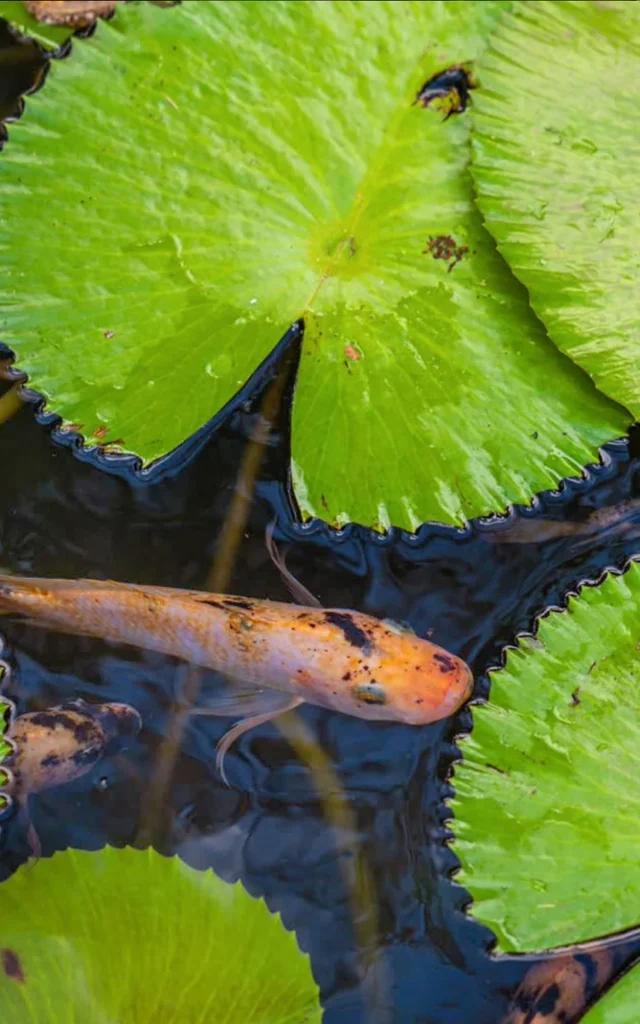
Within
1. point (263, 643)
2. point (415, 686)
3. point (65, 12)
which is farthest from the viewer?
point (65, 12)

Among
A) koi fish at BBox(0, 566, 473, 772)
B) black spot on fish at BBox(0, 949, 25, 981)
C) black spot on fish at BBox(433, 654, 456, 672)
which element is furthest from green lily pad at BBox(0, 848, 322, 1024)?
black spot on fish at BBox(433, 654, 456, 672)

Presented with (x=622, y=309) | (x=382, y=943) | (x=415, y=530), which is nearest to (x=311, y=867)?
(x=382, y=943)

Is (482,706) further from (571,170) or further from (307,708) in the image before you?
(571,170)

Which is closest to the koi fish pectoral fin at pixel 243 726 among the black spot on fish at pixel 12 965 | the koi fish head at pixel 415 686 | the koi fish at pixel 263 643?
the koi fish at pixel 263 643

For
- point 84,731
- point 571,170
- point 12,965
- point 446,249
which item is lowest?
point 12,965

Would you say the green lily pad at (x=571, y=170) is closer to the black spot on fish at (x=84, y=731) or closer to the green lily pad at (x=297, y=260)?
the green lily pad at (x=297, y=260)

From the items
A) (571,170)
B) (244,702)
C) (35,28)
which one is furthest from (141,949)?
(35,28)

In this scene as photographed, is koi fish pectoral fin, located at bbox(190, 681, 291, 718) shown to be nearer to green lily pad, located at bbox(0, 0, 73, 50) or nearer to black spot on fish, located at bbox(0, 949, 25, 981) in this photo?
black spot on fish, located at bbox(0, 949, 25, 981)
